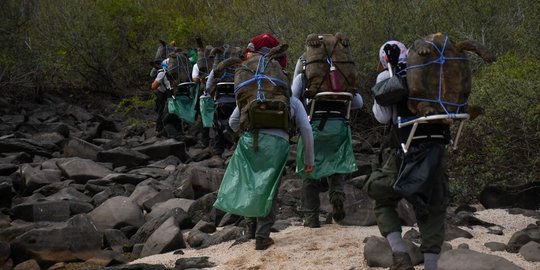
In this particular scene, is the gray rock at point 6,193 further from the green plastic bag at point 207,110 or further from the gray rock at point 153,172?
the green plastic bag at point 207,110

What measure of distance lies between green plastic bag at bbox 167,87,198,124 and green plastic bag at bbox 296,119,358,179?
27.5 feet

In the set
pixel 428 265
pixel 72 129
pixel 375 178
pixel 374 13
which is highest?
pixel 374 13

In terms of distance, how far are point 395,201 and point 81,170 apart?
26.5 ft

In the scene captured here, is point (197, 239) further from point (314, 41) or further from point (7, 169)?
point (7, 169)

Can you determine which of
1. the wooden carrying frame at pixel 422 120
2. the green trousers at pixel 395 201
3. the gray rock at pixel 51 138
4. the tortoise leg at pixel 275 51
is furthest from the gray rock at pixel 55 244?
the gray rock at pixel 51 138

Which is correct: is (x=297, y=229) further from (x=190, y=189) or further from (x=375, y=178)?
(x=190, y=189)

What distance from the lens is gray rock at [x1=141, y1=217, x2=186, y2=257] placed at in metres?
A: 7.76

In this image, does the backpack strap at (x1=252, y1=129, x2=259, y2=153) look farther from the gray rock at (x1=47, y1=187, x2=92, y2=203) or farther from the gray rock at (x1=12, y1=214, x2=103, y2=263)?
the gray rock at (x1=47, y1=187, x2=92, y2=203)

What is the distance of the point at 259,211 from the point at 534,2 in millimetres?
6727

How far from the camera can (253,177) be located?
22.3 ft

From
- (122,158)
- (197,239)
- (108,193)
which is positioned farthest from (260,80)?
(122,158)

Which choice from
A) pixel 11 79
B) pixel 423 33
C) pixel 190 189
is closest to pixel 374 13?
pixel 423 33

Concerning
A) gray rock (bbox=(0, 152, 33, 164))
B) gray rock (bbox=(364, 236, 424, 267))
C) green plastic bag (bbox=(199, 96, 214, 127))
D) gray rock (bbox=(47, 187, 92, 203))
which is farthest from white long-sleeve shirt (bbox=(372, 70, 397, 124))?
gray rock (bbox=(0, 152, 33, 164))

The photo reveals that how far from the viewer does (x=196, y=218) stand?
9320 millimetres
